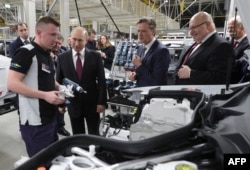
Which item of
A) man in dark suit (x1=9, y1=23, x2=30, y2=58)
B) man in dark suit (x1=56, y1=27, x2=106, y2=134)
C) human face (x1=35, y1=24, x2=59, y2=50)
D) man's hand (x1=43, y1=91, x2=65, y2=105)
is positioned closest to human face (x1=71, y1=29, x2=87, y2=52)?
man in dark suit (x1=56, y1=27, x2=106, y2=134)

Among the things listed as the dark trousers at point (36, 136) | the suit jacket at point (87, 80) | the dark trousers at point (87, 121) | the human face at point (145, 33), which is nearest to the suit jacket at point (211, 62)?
the human face at point (145, 33)

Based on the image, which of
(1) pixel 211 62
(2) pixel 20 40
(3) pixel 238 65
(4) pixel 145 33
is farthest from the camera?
(2) pixel 20 40

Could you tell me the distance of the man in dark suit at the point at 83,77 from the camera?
222 centimetres

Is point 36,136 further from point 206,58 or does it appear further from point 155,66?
point 206,58

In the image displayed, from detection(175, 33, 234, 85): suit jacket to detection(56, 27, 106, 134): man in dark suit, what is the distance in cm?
96

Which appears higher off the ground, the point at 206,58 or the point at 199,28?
the point at 199,28

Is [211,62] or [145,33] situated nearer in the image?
[211,62]

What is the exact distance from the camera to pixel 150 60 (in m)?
2.13

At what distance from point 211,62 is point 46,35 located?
53.6 inches

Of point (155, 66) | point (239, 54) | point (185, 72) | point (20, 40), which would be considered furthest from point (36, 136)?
point (20, 40)

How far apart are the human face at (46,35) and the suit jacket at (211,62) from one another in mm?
1196

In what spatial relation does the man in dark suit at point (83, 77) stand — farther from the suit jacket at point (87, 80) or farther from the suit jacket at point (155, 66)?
the suit jacket at point (155, 66)

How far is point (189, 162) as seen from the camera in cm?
75

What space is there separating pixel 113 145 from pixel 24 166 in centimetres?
36
